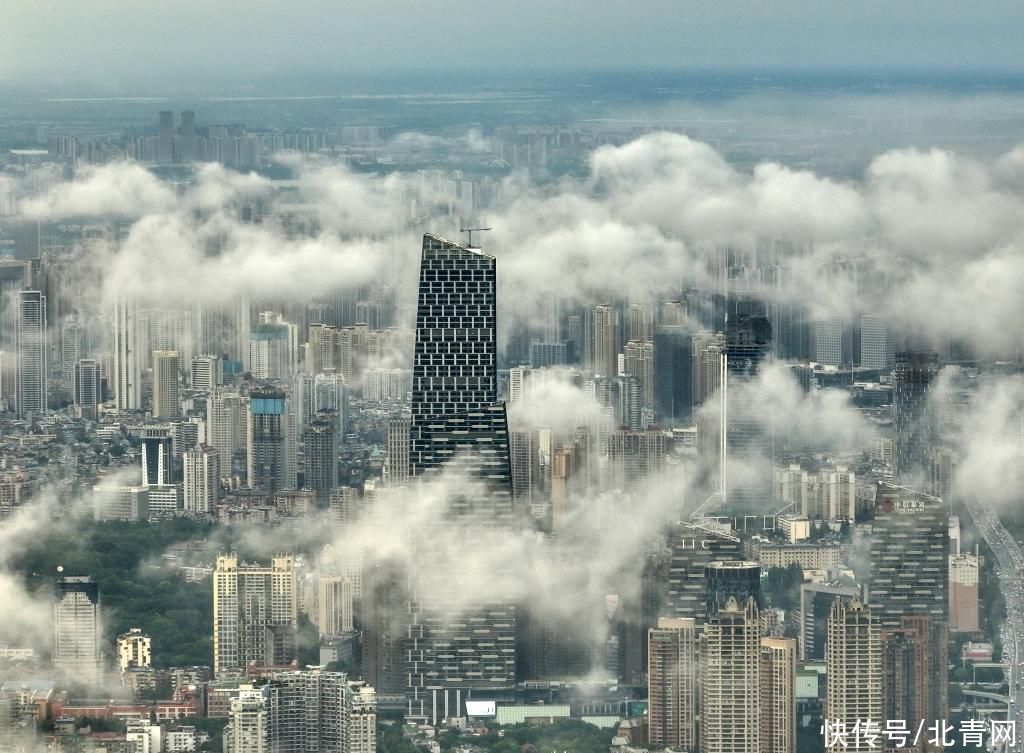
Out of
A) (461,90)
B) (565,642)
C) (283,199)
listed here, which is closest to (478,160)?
(461,90)

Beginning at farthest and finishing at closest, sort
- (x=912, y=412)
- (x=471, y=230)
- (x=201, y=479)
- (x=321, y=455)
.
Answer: (x=201, y=479) → (x=321, y=455) → (x=471, y=230) → (x=912, y=412)

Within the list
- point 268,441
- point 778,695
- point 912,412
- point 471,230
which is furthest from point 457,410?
point 778,695

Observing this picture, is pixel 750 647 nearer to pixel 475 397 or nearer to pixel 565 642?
pixel 565 642

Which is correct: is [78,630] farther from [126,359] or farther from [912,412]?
[912,412]

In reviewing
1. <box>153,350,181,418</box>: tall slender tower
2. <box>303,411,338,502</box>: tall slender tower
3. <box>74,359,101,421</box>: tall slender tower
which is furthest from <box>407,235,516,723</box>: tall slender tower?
<box>74,359,101,421</box>: tall slender tower

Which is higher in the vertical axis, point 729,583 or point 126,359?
point 126,359

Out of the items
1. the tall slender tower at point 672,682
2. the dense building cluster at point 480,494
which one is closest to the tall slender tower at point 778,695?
the dense building cluster at point 480,494

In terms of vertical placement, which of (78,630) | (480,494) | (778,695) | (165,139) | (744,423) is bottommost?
(778,695)
